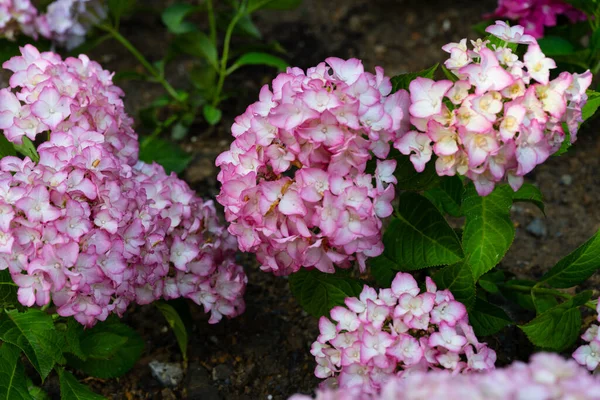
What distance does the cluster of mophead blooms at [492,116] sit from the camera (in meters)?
1.55

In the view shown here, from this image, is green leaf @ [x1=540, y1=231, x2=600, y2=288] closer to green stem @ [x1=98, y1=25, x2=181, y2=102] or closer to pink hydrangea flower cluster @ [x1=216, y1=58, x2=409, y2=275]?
pink hydrangea flower cluster @ [x1=216, y1=58, x2=409, y2=275]

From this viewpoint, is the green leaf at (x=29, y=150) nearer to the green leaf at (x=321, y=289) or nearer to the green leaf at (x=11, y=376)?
the green leaf at (x=11, y=376)

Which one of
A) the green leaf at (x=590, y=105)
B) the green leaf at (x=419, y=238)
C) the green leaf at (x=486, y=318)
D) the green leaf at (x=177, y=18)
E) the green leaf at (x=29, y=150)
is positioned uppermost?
the green leaf at (x=590, y=105)

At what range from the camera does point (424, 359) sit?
1.60 metres

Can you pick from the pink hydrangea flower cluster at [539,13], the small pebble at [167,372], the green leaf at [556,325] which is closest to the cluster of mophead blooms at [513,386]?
the green leaf at [556,325]

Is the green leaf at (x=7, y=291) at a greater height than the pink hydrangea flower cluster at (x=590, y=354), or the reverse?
the green leaf at (x=7, y=291)

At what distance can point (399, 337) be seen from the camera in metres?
1.61

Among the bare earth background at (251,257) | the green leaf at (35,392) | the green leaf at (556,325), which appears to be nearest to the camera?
the green leaf at (556,325)

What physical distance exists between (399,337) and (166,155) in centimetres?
138

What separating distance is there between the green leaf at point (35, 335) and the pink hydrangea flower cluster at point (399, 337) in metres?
0.55

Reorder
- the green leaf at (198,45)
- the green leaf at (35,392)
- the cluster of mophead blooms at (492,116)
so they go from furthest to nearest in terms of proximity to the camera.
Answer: the green leaf at (198,45) < the green leaf at (35,392) < the cluster of mophead blooms at (492,116)

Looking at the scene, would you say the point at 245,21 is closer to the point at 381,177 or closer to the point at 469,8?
the point at 469,8

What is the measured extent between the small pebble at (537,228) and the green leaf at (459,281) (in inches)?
32.4

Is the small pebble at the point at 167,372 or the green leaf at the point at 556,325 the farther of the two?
the small pebble at the point at 167,372
